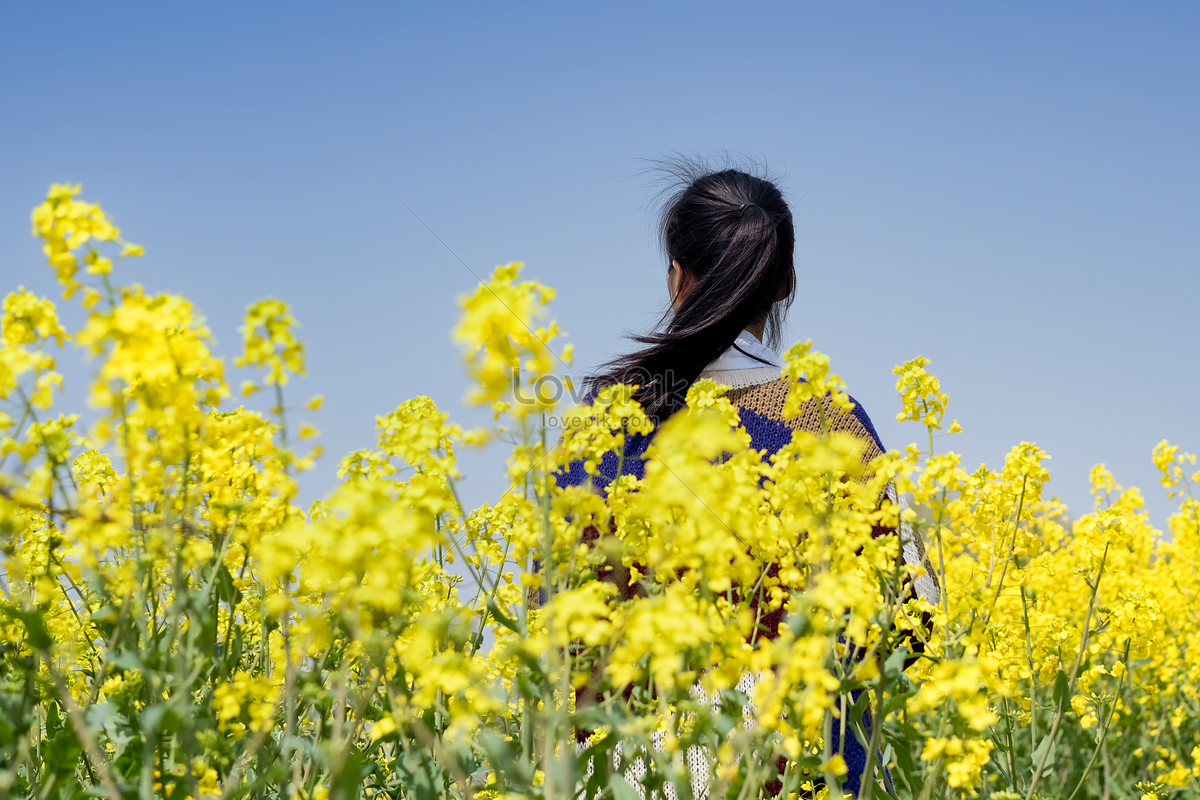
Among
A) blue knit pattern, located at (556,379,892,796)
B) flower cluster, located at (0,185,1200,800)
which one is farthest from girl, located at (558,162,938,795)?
flower cluster, located at (0,185,1200,800)

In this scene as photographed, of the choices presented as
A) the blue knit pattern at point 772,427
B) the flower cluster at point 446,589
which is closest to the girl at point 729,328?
the blue knit pattern at point 772,427

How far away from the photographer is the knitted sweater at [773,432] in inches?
108

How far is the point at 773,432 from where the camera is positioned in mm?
2910

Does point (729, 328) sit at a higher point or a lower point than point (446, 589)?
higher

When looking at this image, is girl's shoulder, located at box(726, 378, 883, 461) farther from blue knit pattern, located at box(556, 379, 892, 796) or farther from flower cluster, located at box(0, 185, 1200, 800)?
flower cluster, located at box(0, 185, 1200, 800)

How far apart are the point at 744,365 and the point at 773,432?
274 mm

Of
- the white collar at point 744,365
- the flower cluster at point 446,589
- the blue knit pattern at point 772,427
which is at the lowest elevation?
the flower cluster at point 446,589

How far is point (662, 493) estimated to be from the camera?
4.49ft

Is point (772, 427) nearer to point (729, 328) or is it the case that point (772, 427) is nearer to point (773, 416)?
point (773, 416)

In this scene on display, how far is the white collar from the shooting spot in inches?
119

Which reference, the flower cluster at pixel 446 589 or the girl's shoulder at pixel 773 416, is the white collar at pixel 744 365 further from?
the flower cluster at pixel 446 589

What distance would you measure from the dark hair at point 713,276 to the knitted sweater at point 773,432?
0.34 feet

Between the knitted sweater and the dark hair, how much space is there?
0.10 m

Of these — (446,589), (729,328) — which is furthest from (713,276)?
(446,589)
